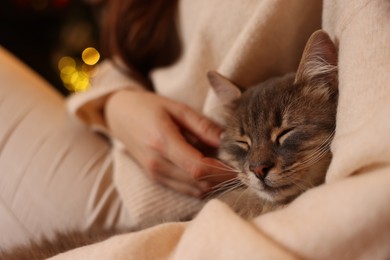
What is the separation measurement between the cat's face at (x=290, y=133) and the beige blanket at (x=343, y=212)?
12 cm

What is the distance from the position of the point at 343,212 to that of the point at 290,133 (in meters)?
0.30

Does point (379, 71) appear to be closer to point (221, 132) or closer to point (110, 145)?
point (221, 132)

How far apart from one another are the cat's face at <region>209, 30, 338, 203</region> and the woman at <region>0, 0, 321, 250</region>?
4.4 inches

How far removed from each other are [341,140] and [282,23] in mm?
350

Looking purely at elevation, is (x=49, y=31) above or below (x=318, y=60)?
above

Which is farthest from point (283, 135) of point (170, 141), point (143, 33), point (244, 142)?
point (143, 33)

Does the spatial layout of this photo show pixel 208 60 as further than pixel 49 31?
No

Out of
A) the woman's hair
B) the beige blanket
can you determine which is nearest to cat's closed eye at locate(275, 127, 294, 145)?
the beige blanket

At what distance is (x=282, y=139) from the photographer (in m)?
0.74

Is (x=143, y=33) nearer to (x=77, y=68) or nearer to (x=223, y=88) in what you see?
(x=223, y=88)

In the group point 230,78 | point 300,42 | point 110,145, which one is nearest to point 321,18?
point 300,42

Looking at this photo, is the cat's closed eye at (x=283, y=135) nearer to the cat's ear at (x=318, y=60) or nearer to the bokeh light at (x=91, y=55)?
the cat's ear at (x=318, y=60)

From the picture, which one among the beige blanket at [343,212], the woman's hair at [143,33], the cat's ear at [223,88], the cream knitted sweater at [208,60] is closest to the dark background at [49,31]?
the woman's hair at [143,33]

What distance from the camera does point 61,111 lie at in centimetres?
117
